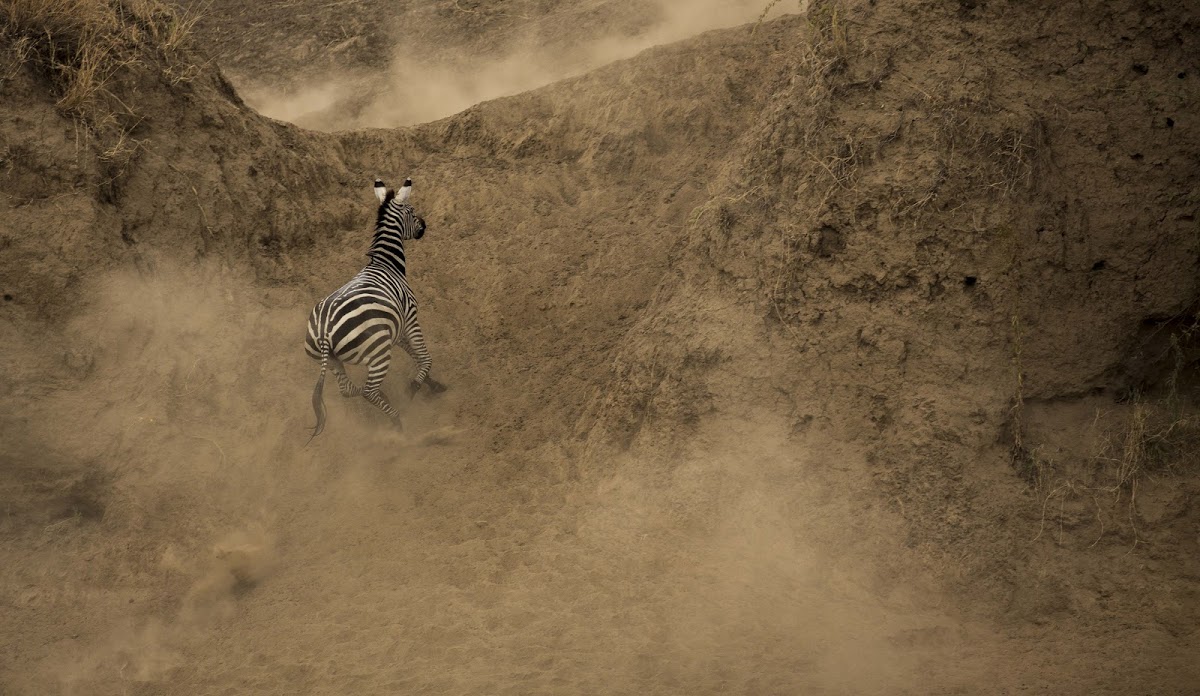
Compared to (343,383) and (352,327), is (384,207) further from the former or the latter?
(343,383)

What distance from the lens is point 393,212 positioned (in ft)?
24.7

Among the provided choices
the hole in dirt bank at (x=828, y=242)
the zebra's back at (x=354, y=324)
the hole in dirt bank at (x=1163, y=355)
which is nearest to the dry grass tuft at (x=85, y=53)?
the zebra's back at (x=354, y=324)

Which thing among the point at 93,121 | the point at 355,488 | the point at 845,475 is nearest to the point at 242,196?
the point at 93,121

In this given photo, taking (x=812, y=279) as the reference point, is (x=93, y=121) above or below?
above

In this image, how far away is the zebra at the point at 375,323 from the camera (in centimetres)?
654

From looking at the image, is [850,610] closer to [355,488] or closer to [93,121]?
[355,488]

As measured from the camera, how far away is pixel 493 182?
28.9 feet

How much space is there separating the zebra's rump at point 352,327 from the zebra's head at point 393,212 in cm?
95

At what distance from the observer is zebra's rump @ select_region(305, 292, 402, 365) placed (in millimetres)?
6523

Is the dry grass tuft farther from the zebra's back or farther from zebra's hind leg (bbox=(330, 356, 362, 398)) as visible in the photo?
zebra's hind leg (bbox=(330, 356, 362, 398))

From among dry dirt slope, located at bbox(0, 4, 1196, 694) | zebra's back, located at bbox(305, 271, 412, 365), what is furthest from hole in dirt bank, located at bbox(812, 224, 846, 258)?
zebra's back, located at bbox(305, 271, 412, 365)

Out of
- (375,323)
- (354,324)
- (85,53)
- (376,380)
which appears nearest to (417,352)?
(376,380)

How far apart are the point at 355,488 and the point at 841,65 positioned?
14.9 feet

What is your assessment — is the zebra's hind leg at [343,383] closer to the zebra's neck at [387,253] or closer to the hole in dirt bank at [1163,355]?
the zebra's neck at [387,253]
